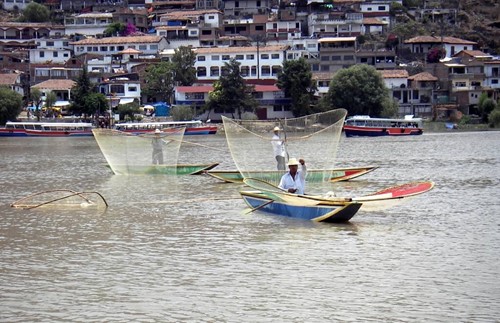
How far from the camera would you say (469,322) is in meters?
10.8

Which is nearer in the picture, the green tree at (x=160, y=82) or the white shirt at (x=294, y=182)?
the white shirt at (x=294, y=182)

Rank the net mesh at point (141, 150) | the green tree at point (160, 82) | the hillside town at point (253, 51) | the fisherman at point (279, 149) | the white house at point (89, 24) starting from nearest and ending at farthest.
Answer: the fisherman at point (279, 149)
the net mesh at point (141, 150)
the hillside town at point (253, 51)
the green tree at point (160, 82)
the white house at point (89, 24)

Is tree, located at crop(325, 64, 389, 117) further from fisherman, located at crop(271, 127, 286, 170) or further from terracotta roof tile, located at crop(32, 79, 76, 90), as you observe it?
fisherman, located at crop(271, 127, 286, 170)

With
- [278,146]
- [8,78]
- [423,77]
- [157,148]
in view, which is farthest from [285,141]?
[8,78]

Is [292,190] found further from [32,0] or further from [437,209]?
[32,0]

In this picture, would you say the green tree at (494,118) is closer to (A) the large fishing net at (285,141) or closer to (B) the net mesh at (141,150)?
(B) the net mesh at (141,150)

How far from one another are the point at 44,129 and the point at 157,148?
36237mm

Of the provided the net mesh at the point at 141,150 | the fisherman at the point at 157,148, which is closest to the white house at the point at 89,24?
the net mesh at the point at 141,150

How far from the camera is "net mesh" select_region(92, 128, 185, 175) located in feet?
87.4

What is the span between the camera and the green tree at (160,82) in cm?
7075

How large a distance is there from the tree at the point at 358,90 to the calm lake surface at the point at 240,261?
123 ft

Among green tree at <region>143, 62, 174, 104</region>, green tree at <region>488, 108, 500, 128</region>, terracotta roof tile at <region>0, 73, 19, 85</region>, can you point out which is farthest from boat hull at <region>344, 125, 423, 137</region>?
terracotta roof tile at <region>0, 73, 19, 85</region>

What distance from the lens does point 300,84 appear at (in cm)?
6444

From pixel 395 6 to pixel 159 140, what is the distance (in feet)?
218
